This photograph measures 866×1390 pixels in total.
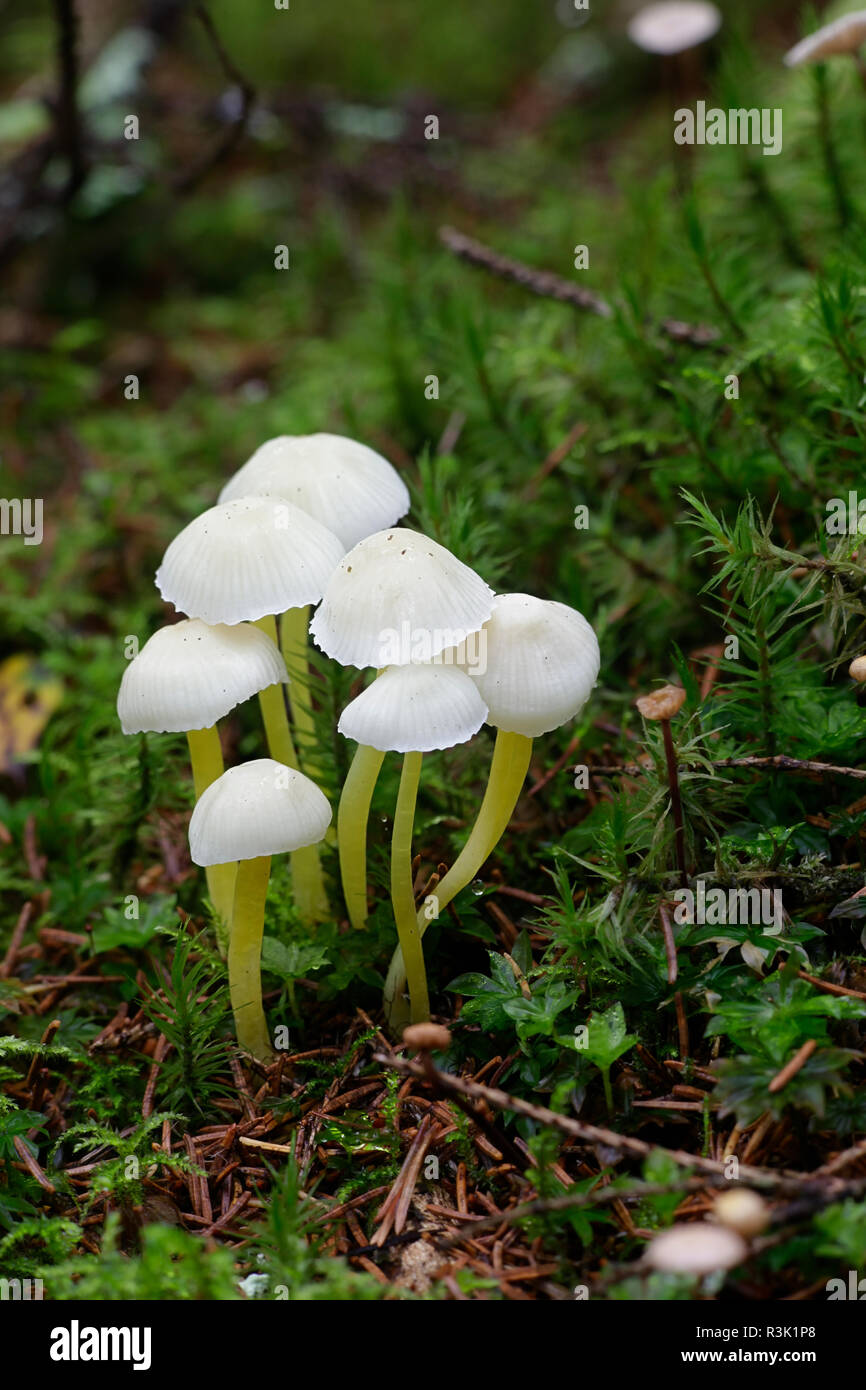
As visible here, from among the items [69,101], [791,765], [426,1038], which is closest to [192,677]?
[426,1038]

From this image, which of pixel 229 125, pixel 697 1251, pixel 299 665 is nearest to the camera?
pixel 697 1251

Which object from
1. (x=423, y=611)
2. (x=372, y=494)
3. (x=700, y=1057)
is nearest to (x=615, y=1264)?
(x=700, y=1057)

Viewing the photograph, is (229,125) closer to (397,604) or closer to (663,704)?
(397,604)

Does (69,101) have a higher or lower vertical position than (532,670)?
higher

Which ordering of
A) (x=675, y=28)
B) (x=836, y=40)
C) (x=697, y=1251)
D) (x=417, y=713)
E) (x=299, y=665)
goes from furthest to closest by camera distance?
(x=675, y=28), (x=836, y=40), (x=299, y=665), (x=417, y=713), (x=697, y=1251)

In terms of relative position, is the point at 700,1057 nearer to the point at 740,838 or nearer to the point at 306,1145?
the point at 740,838

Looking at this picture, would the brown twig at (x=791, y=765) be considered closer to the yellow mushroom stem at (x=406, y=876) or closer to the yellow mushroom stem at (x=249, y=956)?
the yellow mushroom stem at (x=406, y=876)

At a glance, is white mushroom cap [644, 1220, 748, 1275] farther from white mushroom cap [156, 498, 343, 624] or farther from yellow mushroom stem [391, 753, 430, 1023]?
white mushroom cap [156, 498, 343, 624]

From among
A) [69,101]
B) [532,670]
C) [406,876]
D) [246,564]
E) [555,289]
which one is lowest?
[406,876]
